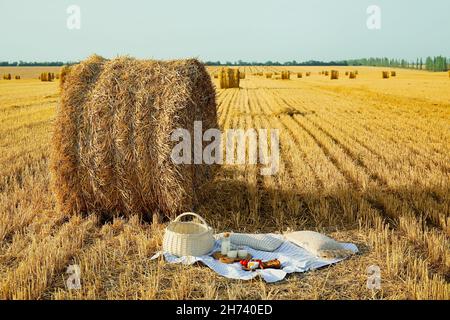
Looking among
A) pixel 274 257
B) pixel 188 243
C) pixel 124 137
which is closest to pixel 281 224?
pixel 274 257

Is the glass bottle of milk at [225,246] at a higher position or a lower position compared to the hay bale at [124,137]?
lower

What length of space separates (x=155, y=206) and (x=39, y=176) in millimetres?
3100

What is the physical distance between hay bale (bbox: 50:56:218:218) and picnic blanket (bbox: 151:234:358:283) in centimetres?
123

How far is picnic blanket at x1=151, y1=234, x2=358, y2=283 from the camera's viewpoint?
493 centimetres

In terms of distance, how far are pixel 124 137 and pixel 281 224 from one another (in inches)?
89.9

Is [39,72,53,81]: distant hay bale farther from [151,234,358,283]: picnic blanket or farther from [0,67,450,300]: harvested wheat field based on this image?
[151,234,358,283]: picnic blanket

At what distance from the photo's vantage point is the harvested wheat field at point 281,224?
15.1 feet

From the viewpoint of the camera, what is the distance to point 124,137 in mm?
6480

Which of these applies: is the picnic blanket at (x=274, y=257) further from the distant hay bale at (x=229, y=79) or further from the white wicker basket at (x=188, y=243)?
the distant hay bale at (x=229, y=79)

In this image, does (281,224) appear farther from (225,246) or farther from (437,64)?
(437,64)

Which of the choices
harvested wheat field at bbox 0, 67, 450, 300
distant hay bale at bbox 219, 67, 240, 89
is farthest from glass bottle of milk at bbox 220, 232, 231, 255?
distant hay bale at bbox 219, 67, 240, 89

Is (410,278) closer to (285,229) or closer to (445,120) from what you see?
(285,229)

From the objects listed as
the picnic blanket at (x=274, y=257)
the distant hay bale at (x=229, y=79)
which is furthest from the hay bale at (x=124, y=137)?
the distant hay bale at (x=229, y=79)

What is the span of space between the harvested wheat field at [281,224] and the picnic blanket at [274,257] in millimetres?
87
